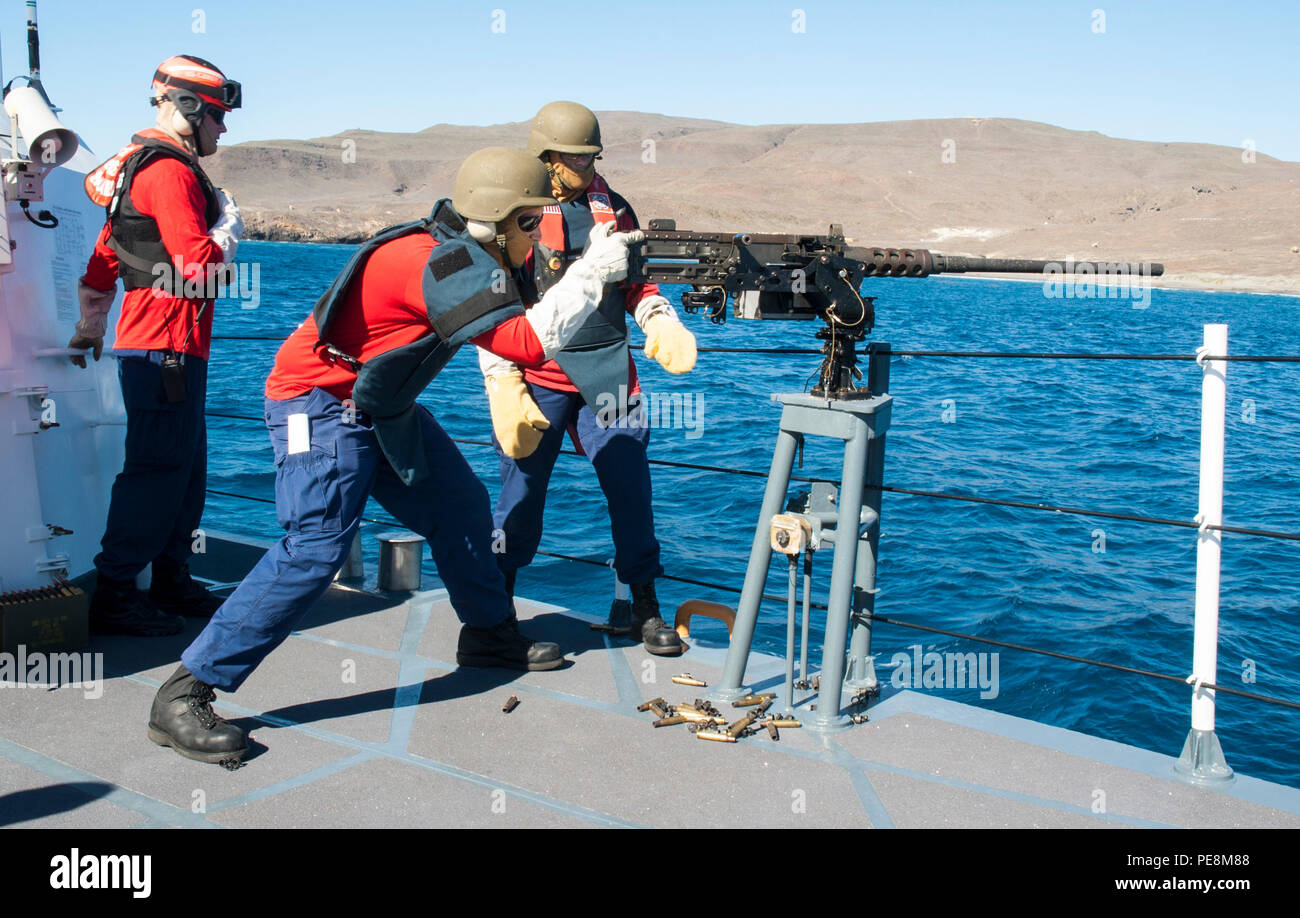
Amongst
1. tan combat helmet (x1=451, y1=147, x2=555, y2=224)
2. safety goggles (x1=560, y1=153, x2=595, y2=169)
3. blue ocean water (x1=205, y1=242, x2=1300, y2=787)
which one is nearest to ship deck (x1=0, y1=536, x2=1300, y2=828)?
tan combat helmet (x1=451, y1=147, x2=555, y2=224)

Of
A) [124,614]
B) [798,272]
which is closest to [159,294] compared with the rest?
[124,614]

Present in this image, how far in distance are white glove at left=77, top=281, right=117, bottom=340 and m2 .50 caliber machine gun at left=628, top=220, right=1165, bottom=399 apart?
2277mm

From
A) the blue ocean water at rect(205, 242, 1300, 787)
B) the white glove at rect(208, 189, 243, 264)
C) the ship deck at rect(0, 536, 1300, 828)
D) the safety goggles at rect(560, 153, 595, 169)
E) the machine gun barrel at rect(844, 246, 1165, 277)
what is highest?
the safety goggles at rect(560, 153, 595, 169)

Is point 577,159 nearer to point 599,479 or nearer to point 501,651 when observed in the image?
point 599,479

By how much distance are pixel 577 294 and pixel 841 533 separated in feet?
3.77

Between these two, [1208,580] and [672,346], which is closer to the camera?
[1208,580]

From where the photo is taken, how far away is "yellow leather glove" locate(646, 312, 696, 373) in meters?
3.94

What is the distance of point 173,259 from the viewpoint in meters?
4.11

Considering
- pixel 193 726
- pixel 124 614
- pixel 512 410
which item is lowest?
pixel 193 726

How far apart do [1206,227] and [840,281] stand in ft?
411

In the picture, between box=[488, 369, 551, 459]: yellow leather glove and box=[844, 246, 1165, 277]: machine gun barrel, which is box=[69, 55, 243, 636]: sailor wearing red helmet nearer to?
box=[488, 369, 551, 459]: yellow leather glove

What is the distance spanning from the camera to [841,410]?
3.72 metres
